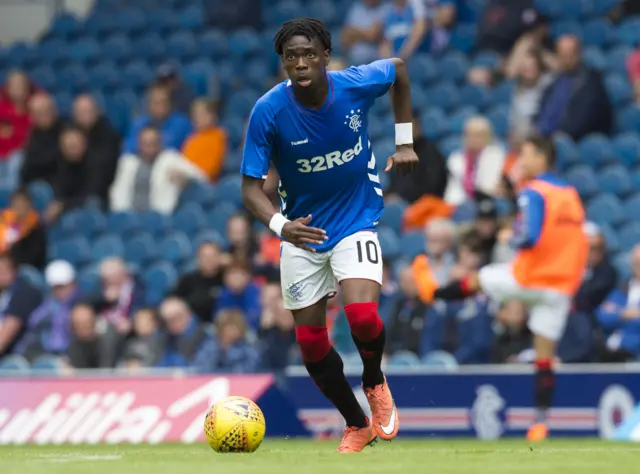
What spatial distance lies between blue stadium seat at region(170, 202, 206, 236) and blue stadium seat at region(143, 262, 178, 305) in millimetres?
770

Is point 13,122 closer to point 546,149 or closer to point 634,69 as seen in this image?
point 634,69

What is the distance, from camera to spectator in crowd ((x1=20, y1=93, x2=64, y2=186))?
17.8 m

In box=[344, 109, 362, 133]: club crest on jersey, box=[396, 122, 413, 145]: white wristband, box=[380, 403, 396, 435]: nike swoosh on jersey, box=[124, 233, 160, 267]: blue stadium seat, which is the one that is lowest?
box=[380, 403, 396, 435]: nike swoosh on jersey

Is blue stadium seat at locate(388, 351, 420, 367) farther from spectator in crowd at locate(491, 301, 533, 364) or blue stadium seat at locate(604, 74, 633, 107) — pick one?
blue stadium seat at locate(604, 74, 633, 107)

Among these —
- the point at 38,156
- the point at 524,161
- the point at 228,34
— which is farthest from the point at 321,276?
the point at 228,34

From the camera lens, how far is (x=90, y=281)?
52.7 feet

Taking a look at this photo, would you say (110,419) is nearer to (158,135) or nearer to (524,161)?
(524,161)

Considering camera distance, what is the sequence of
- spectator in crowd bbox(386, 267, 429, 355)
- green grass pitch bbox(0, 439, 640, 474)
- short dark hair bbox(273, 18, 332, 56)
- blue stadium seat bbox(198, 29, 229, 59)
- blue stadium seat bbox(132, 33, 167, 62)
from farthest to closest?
blue stadium seat bbox(132, 33, 167, 62) → blue stadium seat bbox(198, 29, 229, 59) → spectator in crowd bbox(386, 267, 429, 355) → short dark hair bbox(273, 18, 332, 56) → green grass pitch bbox(0, 439, 640, 474)

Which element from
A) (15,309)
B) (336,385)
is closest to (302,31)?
(336,385)

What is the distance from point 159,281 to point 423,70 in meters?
3.95

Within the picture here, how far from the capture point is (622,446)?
30.0 feet

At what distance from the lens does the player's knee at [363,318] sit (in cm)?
798

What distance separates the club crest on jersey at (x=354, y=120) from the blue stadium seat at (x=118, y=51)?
11918 mm

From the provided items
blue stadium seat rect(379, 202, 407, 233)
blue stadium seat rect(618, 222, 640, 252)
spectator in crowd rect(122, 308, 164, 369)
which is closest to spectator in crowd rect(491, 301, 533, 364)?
blue stadium seat rect(618, 222, 640, 252)
